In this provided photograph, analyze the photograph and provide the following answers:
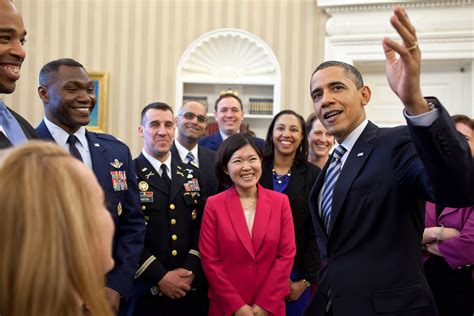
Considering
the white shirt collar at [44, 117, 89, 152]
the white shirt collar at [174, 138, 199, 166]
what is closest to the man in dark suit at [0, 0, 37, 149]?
the white shirt collar at [44, 117, 89, 152]

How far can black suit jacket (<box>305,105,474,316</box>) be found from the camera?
4.83 ft

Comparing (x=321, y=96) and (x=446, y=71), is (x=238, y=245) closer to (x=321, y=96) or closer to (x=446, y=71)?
(x=321, y=96)

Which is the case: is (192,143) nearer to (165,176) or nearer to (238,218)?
(165,176)

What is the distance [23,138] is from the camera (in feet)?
4.90

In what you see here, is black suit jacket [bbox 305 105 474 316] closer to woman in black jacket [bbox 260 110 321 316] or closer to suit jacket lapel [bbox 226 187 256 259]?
suit jacket lapel [bbox 226 187 256 259]

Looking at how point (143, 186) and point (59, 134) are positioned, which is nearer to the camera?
point (59, 134)

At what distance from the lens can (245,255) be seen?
2.43 m

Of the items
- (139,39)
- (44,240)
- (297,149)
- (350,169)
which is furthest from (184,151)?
(139,39)

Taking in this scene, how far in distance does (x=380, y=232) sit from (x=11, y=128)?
1.17m

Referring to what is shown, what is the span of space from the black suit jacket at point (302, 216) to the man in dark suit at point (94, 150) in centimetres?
94

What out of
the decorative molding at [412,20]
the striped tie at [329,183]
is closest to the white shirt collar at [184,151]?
the striped tie at [329,183]

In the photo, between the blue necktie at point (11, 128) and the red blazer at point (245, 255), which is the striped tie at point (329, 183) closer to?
the red blazer at point (245, 255)

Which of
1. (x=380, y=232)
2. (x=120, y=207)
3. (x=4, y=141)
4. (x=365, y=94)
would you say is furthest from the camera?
(x=120, y=207)

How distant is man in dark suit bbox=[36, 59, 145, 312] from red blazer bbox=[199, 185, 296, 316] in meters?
0.42
